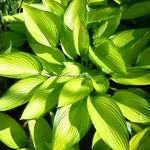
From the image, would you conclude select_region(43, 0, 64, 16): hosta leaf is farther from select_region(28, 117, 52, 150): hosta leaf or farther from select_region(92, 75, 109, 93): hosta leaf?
select_region(28, 117, 52, 150): hosta leaf

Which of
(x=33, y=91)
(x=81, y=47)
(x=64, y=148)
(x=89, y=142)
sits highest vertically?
(x=81, y=47)

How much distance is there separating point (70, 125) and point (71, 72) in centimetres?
25

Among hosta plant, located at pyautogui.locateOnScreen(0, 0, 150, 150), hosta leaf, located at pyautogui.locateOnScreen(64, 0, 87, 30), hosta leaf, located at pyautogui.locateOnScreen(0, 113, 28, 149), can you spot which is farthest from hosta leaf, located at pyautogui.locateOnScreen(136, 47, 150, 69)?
hosta leaf, located at pyautogui.locateOnScreen(0, 113, 28, 149)

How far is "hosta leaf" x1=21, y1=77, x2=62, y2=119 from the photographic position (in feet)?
4.07

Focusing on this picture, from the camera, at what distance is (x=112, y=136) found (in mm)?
1163

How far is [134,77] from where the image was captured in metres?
1.35

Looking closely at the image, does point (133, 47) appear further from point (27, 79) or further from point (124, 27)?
point (27, 79)

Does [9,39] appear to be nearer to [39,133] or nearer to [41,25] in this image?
[41,25]

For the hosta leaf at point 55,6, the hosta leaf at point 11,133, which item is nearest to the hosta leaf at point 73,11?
the hosta leaf at point 55,6

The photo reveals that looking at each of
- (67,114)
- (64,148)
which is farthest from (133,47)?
(64,148)

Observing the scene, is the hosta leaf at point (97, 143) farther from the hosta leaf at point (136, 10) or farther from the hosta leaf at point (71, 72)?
the hosta leaf at point (136, 10)

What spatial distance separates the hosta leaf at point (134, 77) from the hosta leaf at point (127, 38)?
0.11 meters

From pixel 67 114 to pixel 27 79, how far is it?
263mm

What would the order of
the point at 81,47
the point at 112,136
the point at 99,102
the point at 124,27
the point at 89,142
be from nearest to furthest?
1. the point at 112,136
2. the point at 99,102
3. the point at 81,47
4. the point at 89,142
5. the point at 124,27
